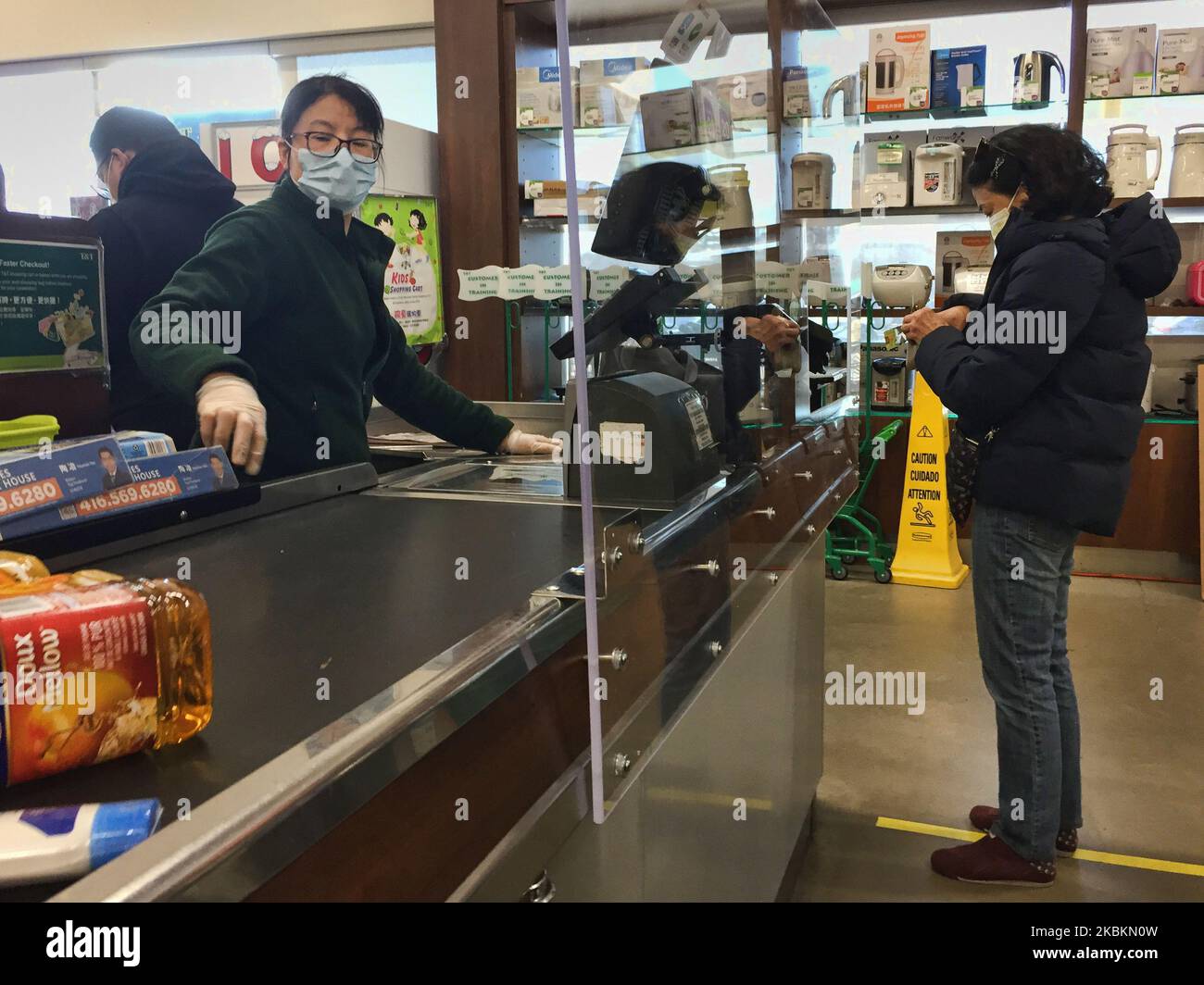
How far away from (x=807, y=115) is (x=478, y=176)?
289cm

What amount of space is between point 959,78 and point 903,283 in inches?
38.1

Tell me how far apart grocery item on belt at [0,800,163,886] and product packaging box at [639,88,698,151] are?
0.97m

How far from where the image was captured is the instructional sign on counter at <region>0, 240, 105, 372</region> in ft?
4.04

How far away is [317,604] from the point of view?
100cm

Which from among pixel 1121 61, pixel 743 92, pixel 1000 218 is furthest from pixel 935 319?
pixel 1121 61

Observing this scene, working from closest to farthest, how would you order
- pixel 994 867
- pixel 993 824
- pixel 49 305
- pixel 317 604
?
pixel 317 604, pixel 49 305, pixel 994 867, pixel 993 824

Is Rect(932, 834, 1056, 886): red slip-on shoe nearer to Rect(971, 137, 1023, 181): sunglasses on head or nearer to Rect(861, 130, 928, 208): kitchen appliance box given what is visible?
Rect(971, 137, 1023, 181): sunglasses on head

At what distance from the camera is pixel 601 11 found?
1060 millimetres

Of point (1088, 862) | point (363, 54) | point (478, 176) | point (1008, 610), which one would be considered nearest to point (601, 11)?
point (1008, 610)

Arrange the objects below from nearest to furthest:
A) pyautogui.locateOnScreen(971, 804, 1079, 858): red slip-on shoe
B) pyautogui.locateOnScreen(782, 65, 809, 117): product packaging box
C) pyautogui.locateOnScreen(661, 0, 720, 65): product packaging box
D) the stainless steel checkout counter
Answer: the stainless steel checkout counter
pyautogui.locateOnScreen(661, 0, 720, 65): product packaging box
pyautogui.locateOnScreen(782, 65, 809, 117): product packaging box
pyautogui.locateOnScreen(971, 804, 1079, 858): red slip-on shoe

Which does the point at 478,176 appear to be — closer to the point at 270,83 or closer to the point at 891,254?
the point at 270,83

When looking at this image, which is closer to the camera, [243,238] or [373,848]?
[373,848]

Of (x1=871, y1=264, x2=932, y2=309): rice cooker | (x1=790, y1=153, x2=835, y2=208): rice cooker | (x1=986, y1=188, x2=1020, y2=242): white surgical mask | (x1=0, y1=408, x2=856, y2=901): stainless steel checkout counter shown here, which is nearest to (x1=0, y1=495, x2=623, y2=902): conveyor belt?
(x1=0, y1=408, x2=856, y2=901): stainless steel checkout counter

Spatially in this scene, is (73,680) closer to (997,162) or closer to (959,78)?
(997,162)
